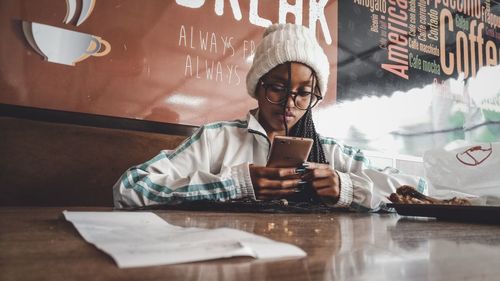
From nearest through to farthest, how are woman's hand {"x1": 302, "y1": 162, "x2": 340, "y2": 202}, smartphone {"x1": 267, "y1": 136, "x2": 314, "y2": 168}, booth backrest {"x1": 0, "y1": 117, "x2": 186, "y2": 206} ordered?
smartphone {"x1": 267, "y1": 136, "x2": 314, "y2": 168} < woman's hand {"x1": 302, "y1": 162, "x2": 340, "y2": 202} < booth backrest {"x1": 0, "y1": 117, "x2": 186, "y2": 206}

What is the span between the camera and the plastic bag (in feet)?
4.70

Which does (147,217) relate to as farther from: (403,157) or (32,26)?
(403,157)

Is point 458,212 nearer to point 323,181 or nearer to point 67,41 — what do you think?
point 323,181

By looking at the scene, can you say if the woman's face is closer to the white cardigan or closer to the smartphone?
the white cardigan

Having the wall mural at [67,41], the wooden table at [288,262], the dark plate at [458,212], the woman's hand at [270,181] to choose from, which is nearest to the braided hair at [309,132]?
the woman's hand at [270,181]

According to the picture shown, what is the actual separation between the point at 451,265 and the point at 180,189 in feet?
3.02

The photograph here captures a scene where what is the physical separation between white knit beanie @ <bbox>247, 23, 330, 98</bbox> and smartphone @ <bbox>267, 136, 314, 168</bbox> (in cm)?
49

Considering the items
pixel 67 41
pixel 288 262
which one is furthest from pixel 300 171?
pixel 67 41

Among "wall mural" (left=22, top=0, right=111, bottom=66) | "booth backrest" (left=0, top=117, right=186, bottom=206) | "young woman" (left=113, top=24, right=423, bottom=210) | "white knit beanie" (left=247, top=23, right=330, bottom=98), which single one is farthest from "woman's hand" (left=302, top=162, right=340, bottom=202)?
"wall mural" (left=22, top=0, right=111, bottom=66)

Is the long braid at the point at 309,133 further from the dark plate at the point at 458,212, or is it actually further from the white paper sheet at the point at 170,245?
the white paper sheet at the point at 170,245

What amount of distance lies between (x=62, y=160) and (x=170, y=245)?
1.33 metres

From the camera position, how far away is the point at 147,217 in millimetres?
626

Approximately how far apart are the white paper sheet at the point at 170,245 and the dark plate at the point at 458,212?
27.1 inches

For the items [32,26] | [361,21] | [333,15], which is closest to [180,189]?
[32,26]
